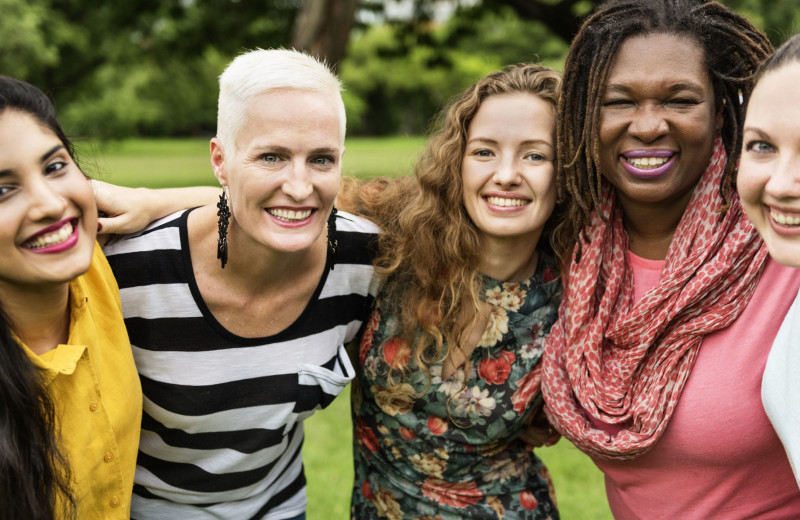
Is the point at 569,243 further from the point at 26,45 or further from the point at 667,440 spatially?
the point at 26,45

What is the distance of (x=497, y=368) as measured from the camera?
9.76ft

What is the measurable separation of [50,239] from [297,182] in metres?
0.78

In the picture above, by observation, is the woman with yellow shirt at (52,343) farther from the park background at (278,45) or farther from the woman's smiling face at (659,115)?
the woman's smiling face at (659,115)

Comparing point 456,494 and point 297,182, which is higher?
point 297,182

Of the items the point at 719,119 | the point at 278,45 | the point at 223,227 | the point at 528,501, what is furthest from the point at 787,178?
the point at 278,45

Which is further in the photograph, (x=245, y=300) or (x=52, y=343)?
Answer: (x=245, y=300)

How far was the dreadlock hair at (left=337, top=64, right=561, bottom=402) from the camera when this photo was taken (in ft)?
9.77

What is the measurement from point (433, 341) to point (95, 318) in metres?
1.22

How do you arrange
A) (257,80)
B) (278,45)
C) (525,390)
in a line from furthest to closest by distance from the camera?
(278,45)
(525,390)
(257,80)

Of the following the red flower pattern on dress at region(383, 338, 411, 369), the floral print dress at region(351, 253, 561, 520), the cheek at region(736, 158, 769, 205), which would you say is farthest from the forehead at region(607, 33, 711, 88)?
the red flower pattern on dress at region(383, 338, 411, 369)

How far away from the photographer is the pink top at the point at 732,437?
2357 millimetres

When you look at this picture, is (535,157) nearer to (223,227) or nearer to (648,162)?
(648,162)

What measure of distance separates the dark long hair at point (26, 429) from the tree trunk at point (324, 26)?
228 inches

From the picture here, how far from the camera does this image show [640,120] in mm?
2586
